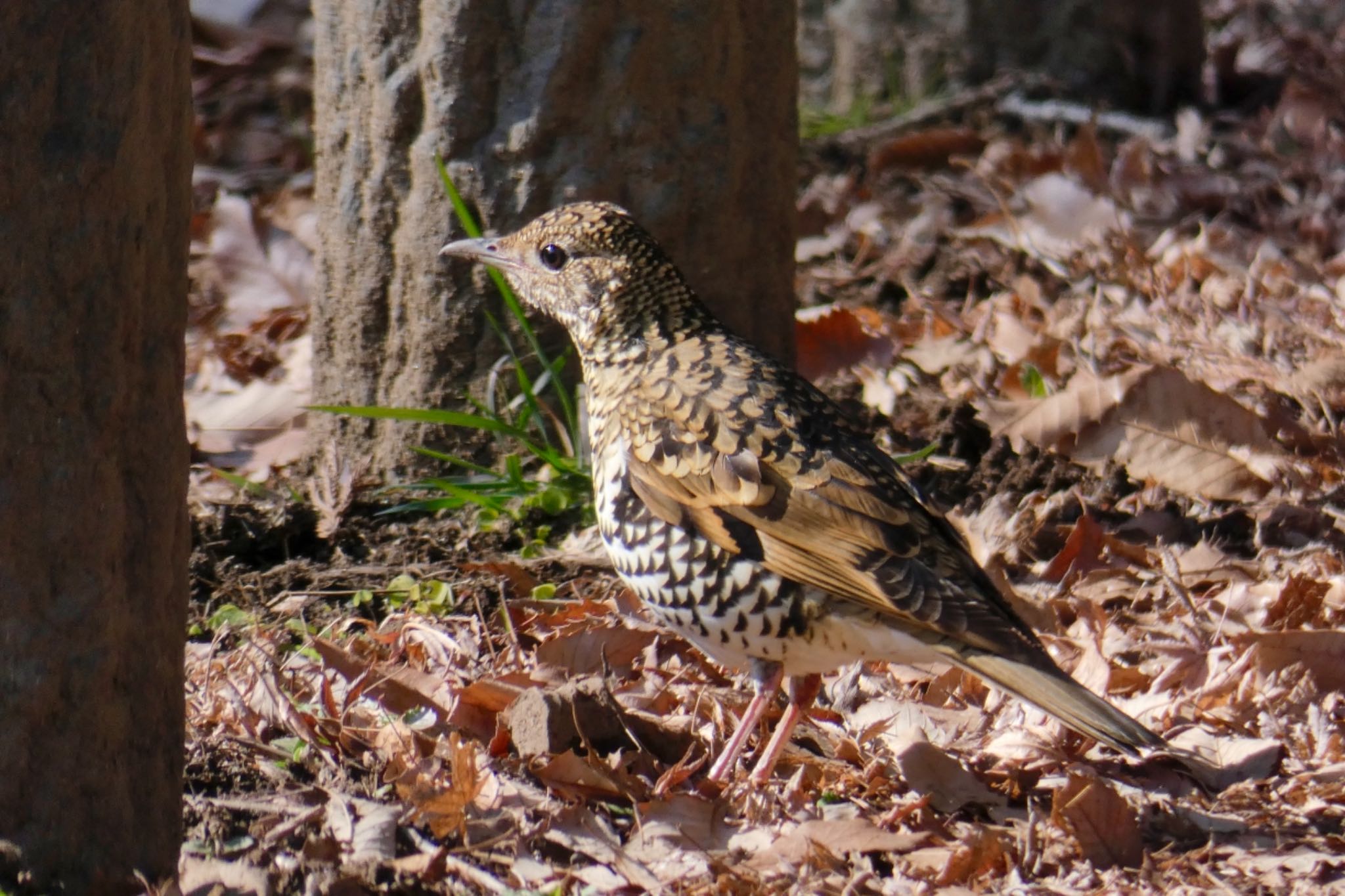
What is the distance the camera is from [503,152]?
15.8 feet

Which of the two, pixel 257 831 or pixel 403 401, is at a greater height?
pixel 403 401

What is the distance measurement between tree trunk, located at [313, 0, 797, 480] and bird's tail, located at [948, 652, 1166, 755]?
1.94 m

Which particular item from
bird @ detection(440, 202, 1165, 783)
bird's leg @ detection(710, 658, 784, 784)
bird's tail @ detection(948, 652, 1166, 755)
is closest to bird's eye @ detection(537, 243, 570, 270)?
bird @ detection(440, 202, 1165, 783)

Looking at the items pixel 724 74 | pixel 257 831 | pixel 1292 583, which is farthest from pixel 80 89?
pixel 1292 583

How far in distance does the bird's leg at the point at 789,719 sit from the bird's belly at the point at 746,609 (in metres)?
0.14

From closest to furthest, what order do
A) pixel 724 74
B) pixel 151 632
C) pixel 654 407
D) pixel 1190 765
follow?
pixel 151 632 → pixel 1190 765 → pixel 654 407 → pixel 724 74

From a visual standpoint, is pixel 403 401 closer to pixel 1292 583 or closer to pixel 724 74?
pixel 724 74

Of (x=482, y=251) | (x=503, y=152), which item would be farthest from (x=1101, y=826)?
(x=503, y=152)

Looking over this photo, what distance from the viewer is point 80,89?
2.39 metres

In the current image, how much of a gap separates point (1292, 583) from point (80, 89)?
11.1ft

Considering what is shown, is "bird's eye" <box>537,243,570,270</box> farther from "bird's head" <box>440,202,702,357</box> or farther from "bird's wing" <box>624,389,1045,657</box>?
"bird's wing" <box>624,389,1045,657</box>

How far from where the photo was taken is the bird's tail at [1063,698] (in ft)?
10.9

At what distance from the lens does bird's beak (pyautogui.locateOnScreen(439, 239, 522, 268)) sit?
14.7 ft

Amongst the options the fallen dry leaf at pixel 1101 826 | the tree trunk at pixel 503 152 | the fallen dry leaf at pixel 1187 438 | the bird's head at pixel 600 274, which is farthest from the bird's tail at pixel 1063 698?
the tree trunk at pixel 503 152
